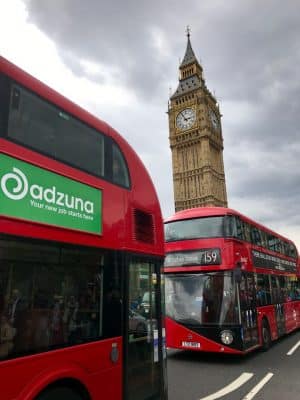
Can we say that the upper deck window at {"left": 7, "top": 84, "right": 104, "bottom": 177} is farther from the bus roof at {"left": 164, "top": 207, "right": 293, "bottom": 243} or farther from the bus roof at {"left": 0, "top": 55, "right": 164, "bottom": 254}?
the bus roof at {"left": 164, "top": 207, "right": 293, "bottom": 243}

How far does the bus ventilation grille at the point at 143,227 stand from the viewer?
4724 mm

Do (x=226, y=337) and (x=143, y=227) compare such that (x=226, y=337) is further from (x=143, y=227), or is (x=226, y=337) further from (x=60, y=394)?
(x=60, y=394)

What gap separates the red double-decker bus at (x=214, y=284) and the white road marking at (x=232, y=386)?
45.2 inches

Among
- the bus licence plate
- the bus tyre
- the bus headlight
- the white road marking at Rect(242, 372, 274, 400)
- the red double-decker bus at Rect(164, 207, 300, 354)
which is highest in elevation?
the red double-decker bus at Rect(164, 207, 300, 354)

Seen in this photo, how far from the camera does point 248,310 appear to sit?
9.43 metres

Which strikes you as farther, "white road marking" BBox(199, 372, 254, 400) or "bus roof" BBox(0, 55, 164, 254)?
"white road marking" BBox(199, 372, 254, 400)

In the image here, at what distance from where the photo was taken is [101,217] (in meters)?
4.12

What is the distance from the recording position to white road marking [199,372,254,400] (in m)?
6.11

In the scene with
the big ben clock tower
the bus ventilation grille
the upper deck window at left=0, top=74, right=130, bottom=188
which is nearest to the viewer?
the upper deck window at left=0, top=74, right=130, bottom=188

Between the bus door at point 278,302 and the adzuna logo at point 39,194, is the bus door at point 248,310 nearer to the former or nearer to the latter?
the bus door at point 278,302

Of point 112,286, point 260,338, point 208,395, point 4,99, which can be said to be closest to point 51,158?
point 4,99

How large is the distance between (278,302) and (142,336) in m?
9.16

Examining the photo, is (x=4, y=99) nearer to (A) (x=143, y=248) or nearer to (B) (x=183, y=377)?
(A) (x=143, y=248)

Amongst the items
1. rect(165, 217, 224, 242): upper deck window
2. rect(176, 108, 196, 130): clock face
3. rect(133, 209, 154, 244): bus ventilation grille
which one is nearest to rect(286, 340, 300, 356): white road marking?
rect(165, 217, 224, 242): upper deck window
